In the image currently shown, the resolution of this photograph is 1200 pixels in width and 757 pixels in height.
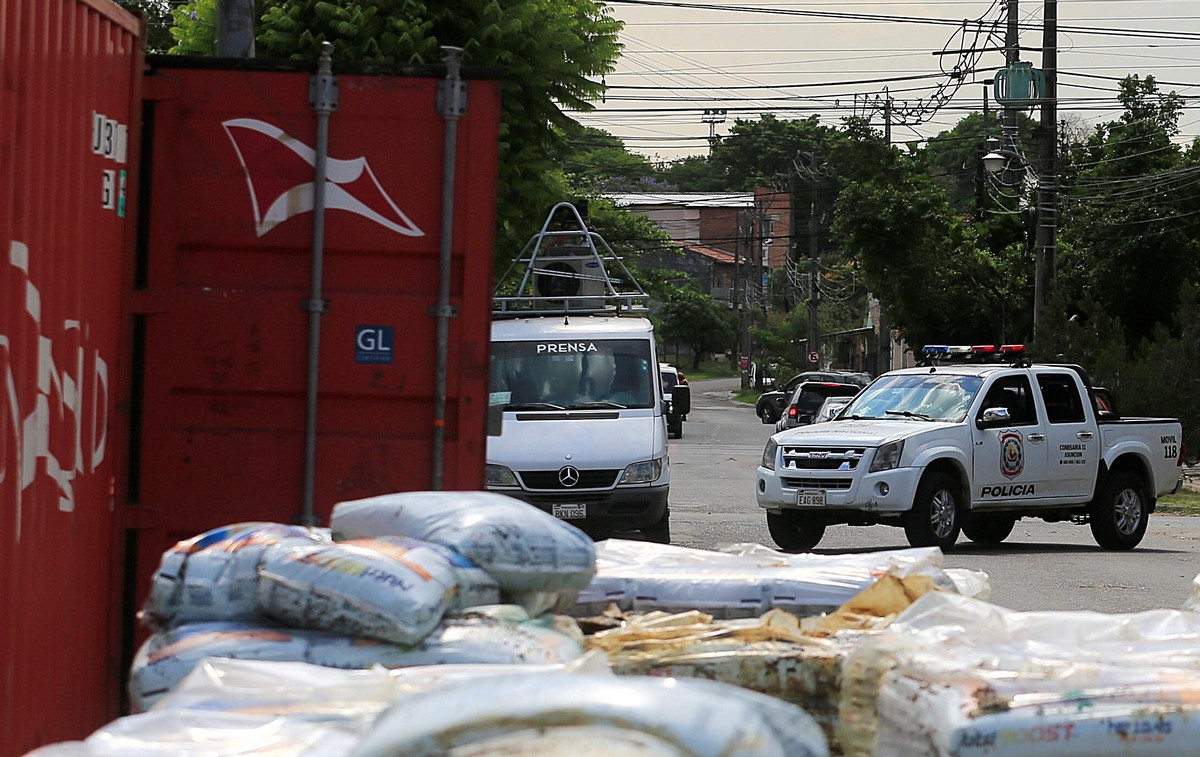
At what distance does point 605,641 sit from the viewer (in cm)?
387

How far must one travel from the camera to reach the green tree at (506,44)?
13.9 metres

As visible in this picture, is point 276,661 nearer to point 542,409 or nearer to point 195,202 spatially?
point 195,202

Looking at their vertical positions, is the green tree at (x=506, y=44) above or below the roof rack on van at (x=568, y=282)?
above

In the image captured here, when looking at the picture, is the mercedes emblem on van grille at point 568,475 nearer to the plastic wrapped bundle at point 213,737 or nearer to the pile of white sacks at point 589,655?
the pile of white sacks at point 589,655

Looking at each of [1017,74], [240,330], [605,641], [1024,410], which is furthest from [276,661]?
[1017,74]

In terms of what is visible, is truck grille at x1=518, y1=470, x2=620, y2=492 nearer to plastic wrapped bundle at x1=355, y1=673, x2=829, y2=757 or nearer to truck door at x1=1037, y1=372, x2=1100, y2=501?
truck door at x1=1037, y1=372, x2=1100, y2=501

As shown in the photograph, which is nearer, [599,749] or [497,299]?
[599,749]

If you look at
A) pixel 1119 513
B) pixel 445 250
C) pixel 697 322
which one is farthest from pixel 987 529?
pixel 697 322

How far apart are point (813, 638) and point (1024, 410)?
1279 centimetres

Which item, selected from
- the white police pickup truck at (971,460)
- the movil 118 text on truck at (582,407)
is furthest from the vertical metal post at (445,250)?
the white police pickup truck at (971,460)

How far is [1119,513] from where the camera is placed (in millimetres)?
16375

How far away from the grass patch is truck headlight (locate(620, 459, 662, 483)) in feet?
38.8

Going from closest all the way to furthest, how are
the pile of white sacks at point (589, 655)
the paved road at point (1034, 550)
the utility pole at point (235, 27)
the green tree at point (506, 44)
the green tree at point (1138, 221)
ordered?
1. the pile of white sacks at point (589, 655)
2. the utility pole at point (235, 27)
3. the paved road at point (1034, 550)
4. the green tree at point (506, 44)
5. the green tree at point (1138, 221)

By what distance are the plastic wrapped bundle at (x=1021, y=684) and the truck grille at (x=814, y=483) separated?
10.9 metres
